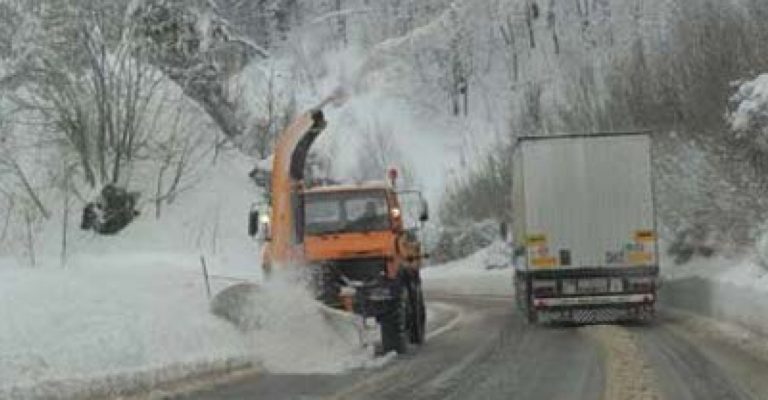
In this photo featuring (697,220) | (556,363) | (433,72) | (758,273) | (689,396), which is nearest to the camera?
(689,396)

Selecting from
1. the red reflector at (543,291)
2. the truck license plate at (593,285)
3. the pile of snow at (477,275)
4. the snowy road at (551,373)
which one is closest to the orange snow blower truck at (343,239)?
the snowy road at (551,373)

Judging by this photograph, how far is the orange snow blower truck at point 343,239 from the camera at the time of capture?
19266mm

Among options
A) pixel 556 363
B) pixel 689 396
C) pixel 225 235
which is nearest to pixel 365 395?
pixel 689 396

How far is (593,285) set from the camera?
26.2m

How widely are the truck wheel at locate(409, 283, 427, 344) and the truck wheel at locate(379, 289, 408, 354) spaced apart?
1.48 metres

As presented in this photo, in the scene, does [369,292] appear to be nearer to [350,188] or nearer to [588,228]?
[350,188]

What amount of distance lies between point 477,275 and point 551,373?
34.2 metres

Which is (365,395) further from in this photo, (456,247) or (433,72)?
(433,72)

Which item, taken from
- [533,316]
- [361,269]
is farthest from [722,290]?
[361,269]

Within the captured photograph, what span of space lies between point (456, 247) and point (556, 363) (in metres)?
41.9

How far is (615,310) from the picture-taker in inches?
1032

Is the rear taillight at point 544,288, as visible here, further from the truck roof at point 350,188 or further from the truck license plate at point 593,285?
the truck roof at point 350,188

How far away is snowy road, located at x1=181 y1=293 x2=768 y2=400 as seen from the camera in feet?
48.4

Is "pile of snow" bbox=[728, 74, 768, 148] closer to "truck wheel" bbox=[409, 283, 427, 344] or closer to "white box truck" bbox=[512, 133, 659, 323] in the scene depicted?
"white box truck" bbox=[512, 133, 659, 323]
